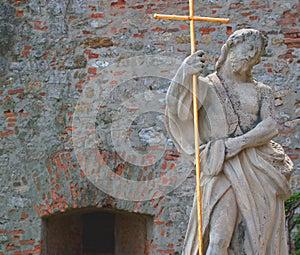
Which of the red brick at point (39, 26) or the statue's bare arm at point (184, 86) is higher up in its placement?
the red brick at point (39, 26)

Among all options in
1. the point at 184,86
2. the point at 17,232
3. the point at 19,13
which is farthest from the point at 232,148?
the point at 19,13

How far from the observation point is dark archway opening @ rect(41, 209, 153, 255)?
7852 millimetres

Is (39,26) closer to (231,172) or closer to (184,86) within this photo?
(184,86)

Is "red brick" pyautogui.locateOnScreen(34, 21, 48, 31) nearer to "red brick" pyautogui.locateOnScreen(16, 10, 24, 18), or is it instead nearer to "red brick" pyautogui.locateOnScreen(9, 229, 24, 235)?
"red brick" pyautogui.locateOnScreen(16, 10, 24, 18)

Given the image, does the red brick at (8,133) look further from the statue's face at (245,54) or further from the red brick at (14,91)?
the statue's face at (245,54)

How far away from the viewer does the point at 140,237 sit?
26.0 ft

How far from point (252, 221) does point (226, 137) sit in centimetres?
55

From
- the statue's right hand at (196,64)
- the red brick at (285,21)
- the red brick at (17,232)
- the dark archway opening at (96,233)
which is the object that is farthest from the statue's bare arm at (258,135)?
the red brick at (17,232)

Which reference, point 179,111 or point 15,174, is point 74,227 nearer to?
point 15,174

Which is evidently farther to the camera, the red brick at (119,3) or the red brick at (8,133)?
the red brick at (119,3)

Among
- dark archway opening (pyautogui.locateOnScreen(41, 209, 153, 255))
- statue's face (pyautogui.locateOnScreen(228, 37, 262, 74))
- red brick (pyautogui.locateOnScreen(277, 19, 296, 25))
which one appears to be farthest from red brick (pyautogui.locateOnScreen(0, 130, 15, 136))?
statue's face (pyautogui.locateOnScreen(228, 37, 262, 74))

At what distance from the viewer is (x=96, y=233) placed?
8.34 metres

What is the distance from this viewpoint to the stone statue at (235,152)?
164 inches

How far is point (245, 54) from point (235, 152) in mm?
648
